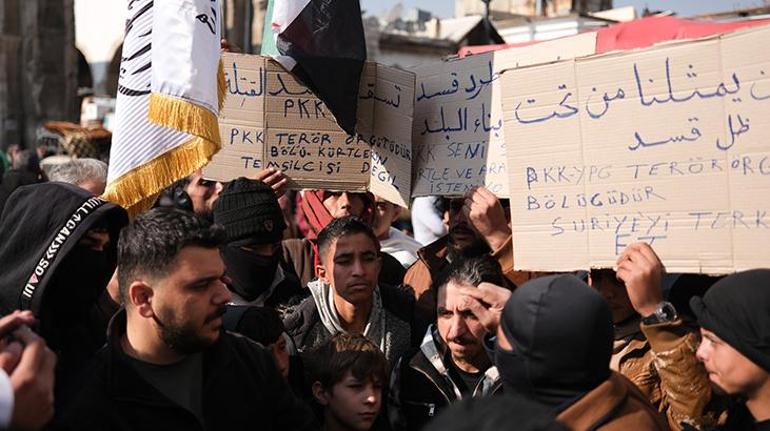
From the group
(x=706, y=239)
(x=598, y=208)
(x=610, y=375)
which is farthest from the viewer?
(x=598, y=208)

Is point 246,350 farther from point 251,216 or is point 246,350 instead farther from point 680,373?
point 680,373

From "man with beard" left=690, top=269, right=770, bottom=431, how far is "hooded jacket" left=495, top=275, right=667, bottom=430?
0.34 m

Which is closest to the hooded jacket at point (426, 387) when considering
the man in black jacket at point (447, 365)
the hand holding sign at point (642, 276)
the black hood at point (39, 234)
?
the man in black jacket at point (447, 365)

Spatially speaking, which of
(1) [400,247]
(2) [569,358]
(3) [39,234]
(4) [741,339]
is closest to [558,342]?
(2) [569,358]

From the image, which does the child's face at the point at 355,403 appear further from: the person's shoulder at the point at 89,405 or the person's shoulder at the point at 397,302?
the person's shoulder at the point at 89,405

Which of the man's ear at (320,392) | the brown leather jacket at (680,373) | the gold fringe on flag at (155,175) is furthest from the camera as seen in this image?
the gold fringe on flag at (155,175)

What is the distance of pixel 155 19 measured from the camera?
4562mm

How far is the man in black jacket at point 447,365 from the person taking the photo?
4172 mm

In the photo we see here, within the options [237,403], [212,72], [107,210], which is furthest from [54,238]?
[212,72]

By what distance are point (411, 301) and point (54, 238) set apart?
200cm

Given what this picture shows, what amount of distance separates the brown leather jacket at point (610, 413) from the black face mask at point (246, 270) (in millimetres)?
2018

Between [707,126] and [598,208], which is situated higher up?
[707,126]

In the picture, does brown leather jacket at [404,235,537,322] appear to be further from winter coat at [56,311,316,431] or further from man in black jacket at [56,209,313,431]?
man in black jacket at [56,209,313,431]

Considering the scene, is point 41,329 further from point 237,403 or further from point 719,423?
point 719,423
